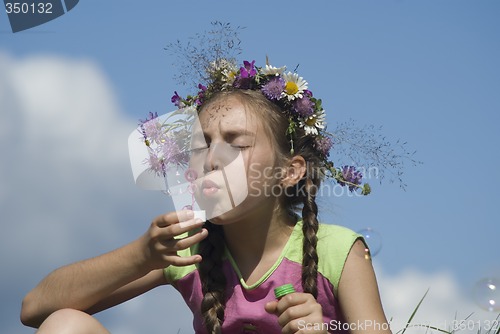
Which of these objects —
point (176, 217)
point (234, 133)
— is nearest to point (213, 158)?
point (234, 133)

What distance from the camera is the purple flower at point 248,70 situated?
11.5 ft

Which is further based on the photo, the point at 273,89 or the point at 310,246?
the point at 273,89

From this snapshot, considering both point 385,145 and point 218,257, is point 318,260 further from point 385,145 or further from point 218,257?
point 385,145

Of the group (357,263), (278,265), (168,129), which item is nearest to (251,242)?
(278,265)

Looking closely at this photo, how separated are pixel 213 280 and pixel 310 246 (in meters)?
0.44

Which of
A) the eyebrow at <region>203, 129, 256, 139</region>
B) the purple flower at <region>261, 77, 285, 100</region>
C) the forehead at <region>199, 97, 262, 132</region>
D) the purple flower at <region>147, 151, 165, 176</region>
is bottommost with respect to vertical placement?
the purple flower at <region>147, 151, 165, 176</region>

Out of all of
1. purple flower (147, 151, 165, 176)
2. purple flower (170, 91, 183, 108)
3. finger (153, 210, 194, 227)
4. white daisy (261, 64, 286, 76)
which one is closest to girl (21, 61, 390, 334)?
finger (153, 210, 194, 227)

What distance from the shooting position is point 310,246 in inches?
119

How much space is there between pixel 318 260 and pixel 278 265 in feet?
0.56

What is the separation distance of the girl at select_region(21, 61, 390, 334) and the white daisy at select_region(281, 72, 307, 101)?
0.05m

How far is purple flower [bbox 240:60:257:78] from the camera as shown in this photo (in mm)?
3504

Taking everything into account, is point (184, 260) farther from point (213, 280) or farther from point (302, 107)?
point (302, 107)

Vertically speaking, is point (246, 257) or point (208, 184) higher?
point (208, 184)
